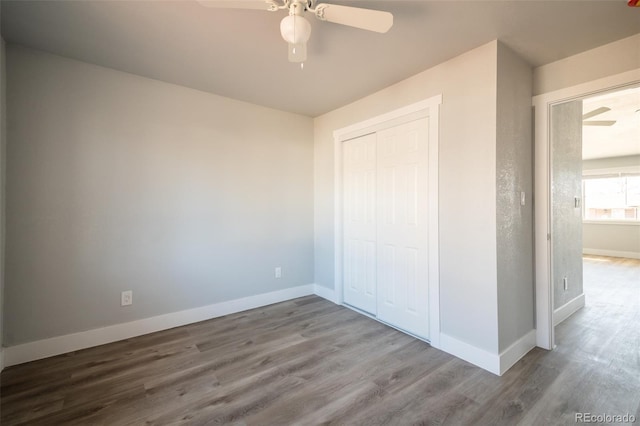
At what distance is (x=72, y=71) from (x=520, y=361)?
4.54 meters

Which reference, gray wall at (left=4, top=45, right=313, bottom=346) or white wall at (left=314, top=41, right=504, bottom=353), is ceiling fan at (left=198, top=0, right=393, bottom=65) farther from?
gray wall at (left=4, top=45, right=313, bottom=346)

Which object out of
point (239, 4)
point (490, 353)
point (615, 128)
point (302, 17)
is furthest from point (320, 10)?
point (615, 128)

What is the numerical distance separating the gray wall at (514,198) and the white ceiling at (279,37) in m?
0.26

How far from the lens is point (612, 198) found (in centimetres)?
665

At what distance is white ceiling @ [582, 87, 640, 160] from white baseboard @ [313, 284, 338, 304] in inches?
127

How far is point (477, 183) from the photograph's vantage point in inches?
83.3

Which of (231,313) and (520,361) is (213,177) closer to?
(231,313)

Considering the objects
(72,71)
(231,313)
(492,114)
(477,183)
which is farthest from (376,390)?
(72,71)

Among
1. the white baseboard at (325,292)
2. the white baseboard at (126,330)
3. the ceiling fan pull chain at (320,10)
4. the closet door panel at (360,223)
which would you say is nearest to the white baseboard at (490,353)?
the closet door panel at (360,223)

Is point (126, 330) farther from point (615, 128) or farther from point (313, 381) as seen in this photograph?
point (615, 128)

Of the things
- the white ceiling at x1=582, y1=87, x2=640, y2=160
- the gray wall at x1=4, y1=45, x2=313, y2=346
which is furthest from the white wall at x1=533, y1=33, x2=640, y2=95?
the gray wall at x1=4, y1=45, x2=313, y2=346

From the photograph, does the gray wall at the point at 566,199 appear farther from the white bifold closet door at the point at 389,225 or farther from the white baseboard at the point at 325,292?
the white baseboard at the point at 325,292

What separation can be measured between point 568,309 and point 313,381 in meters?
3.10

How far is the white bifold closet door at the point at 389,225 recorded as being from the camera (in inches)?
101
